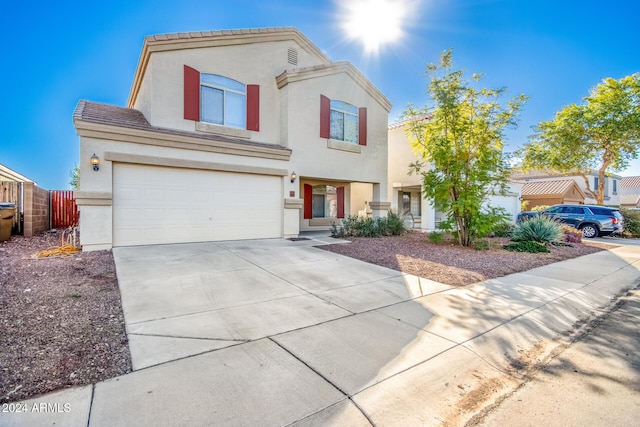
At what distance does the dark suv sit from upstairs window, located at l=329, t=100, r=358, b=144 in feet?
31.2

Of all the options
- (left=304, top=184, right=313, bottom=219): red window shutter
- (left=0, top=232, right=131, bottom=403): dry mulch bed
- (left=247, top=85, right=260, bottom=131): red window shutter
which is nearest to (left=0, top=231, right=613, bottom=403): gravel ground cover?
(left=0, top=232, right=131, bottom=403): dry mulch bed

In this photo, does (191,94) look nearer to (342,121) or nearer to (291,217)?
(291,217)

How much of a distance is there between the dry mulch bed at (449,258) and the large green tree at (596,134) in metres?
10.3

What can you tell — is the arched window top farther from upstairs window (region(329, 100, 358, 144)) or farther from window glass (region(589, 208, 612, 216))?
window glass (region(589, 208, 612, 216))

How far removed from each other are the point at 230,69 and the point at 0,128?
2834 cm

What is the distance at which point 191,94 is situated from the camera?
9.91 metres

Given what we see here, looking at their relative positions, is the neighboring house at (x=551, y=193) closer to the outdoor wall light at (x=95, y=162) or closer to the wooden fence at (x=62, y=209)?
the outdoor wall light at (x=95, y=162)

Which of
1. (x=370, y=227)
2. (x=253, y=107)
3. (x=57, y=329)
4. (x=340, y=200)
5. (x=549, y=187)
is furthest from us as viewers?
(x=549, y=187)

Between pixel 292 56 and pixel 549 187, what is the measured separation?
26.0 meters

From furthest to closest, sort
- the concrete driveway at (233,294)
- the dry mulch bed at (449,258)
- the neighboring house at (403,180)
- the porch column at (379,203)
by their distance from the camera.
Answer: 1. the neighboring house at (403,180)
2. the porch column at (379,203)
3. the dry mulch bed at (449,258)
4. the concrete driveway at (233,294)

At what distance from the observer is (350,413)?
215cm

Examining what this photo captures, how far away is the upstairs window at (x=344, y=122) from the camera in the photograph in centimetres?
1284

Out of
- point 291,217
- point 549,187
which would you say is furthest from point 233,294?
point 549,187

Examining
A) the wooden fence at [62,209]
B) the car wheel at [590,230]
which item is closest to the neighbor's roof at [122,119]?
the wooden fence at [62,209]
